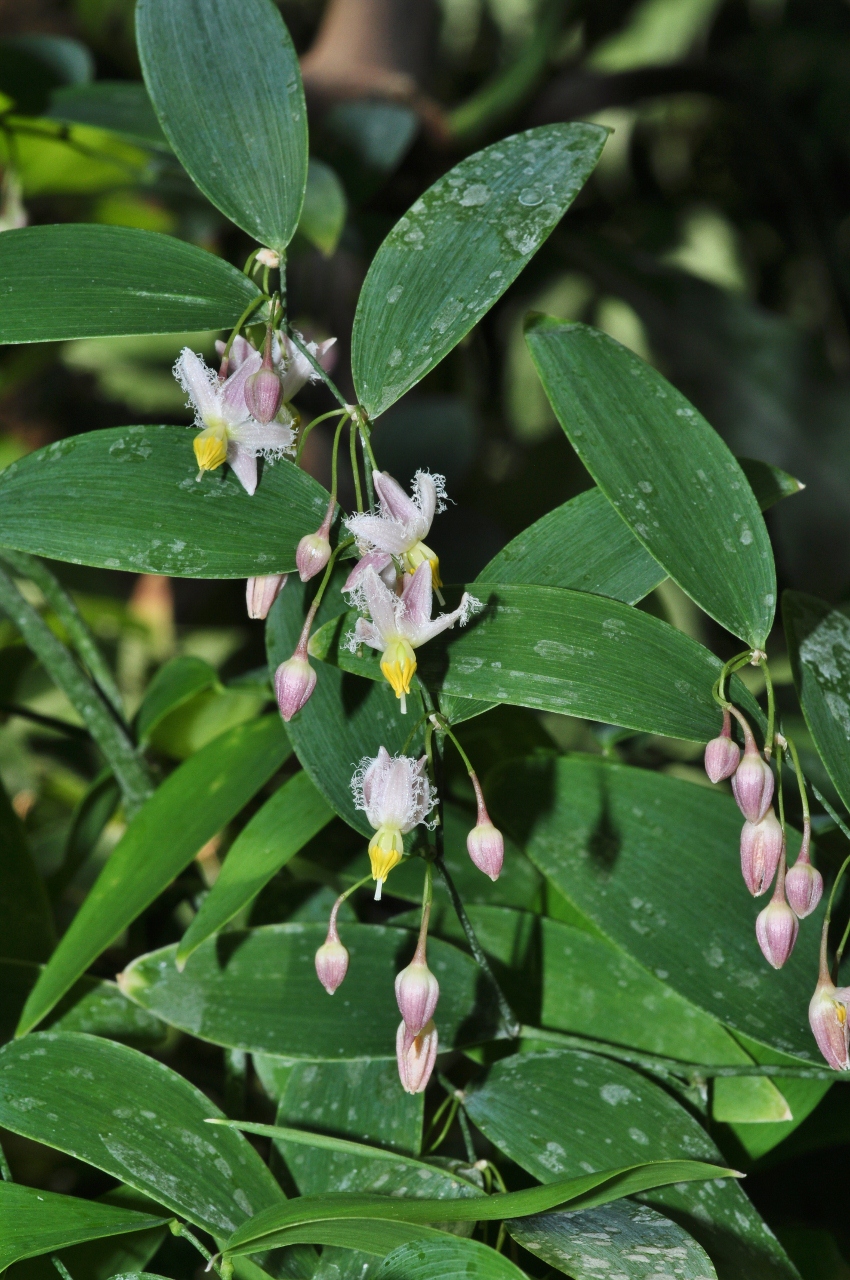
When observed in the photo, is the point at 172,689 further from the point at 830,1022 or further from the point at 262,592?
the point at 830,1022

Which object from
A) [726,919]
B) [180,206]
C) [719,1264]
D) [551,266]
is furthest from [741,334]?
[719,1264]

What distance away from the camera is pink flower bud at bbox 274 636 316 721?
0.35 metres

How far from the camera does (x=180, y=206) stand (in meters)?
0.96

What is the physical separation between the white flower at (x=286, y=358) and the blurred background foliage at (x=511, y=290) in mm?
156

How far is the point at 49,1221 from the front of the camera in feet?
1.18

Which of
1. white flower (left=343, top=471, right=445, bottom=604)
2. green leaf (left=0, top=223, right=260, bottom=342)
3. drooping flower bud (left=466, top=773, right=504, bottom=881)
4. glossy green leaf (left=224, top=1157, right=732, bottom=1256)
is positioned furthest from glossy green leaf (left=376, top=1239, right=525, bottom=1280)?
green leaf (left=0, top=223, right=260, bottom=342)

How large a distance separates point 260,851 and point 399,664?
155 millimetres

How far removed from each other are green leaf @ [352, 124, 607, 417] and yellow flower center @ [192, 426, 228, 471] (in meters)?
0.05

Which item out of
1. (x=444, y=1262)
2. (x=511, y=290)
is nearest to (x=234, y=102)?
(x=444, y=1262)

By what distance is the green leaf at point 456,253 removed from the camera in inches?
14.6

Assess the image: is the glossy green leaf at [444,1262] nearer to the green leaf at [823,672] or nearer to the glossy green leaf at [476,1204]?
the glossy green leaf at [476,1204]

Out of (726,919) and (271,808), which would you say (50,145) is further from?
(726,919)

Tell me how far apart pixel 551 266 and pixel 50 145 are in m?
0.55

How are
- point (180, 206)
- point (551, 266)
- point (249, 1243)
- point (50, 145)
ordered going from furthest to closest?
1. point (551, 266)
2. point (180, 206)
3. point (50, 145)
4. point (249, 1243)
